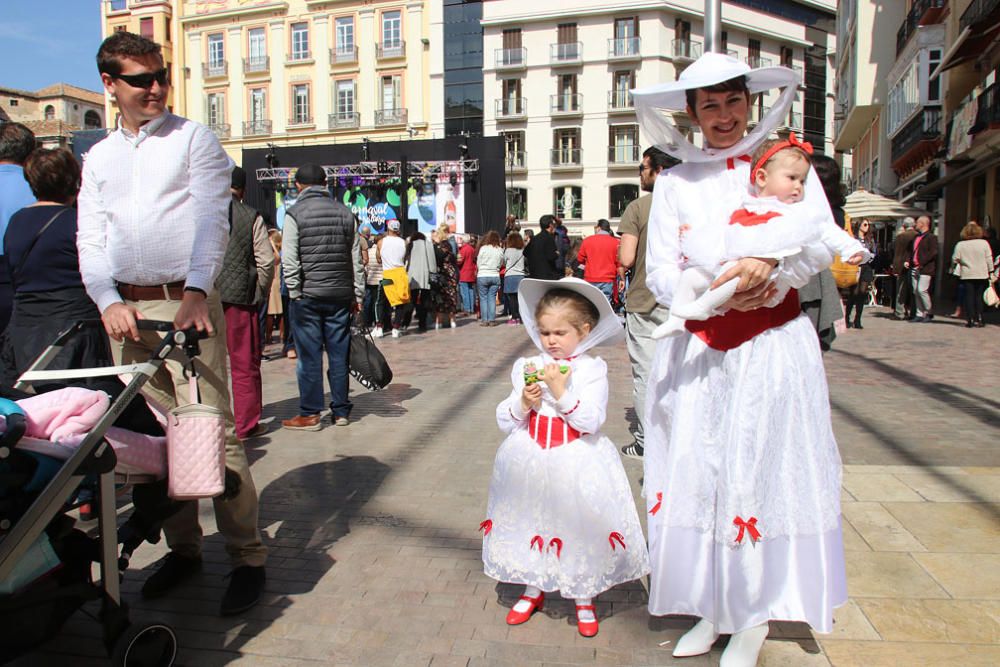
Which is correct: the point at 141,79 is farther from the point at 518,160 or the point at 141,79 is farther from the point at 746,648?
the point at 518,160

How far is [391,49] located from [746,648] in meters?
48.2

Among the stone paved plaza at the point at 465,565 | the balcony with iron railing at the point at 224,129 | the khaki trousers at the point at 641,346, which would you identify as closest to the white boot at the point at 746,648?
the stone paved plaza at the point at 465,565

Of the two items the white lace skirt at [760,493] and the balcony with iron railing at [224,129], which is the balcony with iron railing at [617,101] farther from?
the white lace skirt at [760,493]

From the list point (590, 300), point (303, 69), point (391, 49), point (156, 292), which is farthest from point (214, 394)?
point (303, 69)

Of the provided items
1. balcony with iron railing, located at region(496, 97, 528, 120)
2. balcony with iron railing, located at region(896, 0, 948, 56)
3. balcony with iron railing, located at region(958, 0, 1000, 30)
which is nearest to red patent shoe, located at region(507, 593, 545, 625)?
balcony with iron railing, located at region(958, 0, 1000, 30)

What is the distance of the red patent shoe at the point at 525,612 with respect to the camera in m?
2.88

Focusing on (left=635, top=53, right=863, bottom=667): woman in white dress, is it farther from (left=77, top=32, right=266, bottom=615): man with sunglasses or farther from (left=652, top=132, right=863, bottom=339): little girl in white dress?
(left=77, top=32, right=266, bottom=615): man with sunglasses

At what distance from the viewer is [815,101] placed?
6062cm

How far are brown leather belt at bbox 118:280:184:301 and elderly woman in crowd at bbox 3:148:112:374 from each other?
72 centimetres

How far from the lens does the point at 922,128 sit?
25250 mm

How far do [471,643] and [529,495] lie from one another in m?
0.56

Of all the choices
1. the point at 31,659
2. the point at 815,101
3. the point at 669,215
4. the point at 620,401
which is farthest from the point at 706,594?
the point at 815,101

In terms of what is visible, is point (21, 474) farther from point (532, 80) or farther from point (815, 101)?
point (815, 101)

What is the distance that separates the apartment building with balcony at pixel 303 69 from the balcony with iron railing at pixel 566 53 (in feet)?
23.9
